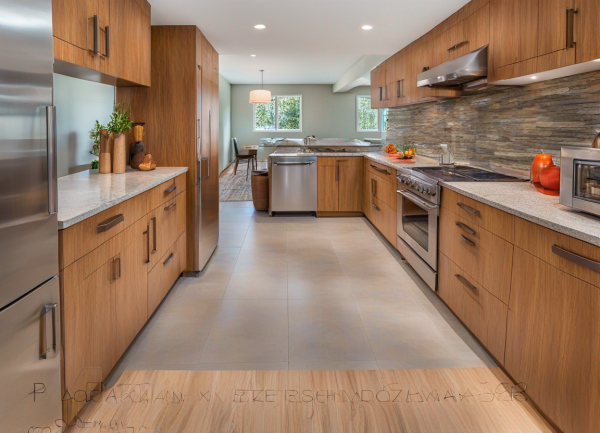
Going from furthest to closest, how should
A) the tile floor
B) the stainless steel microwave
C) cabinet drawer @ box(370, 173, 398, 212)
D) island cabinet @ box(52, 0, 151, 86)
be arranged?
cabinet drawer @ box(370, 173, 398, 212) → the tile floor → island cabinet @ box(52, 0, 151, 86) → the stainless steel microwave

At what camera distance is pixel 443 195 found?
3.31 m

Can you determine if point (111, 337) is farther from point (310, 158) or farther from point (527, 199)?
point (310, 158)

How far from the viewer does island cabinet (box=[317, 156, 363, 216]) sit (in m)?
6.64

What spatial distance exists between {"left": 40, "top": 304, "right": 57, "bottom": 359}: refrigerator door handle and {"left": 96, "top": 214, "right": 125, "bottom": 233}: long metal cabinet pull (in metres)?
0.47

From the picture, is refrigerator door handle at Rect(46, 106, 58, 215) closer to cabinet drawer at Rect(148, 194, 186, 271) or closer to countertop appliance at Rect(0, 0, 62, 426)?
countertop appliance at Rect(0, 0, 62, 426)

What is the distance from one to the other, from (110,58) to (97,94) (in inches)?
38.9

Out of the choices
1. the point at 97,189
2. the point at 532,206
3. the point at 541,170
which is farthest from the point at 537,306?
the point at 97,189

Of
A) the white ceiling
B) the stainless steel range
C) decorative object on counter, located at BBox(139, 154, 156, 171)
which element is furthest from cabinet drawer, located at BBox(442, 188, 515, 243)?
decorative object on counter, located at BBox(139, 154, 156, 171)

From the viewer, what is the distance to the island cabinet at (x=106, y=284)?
1.80 m

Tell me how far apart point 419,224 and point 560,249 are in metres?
2.08

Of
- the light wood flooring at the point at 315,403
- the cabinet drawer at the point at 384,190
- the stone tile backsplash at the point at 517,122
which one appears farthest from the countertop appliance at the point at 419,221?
the light wood flooring at the point at 315,403

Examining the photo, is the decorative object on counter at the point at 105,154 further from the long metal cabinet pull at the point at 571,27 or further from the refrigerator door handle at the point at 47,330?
the long metal cabinet pull at the point at 571,27

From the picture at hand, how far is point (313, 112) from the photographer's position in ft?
48.3

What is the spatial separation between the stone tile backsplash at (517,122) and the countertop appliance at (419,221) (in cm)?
63
